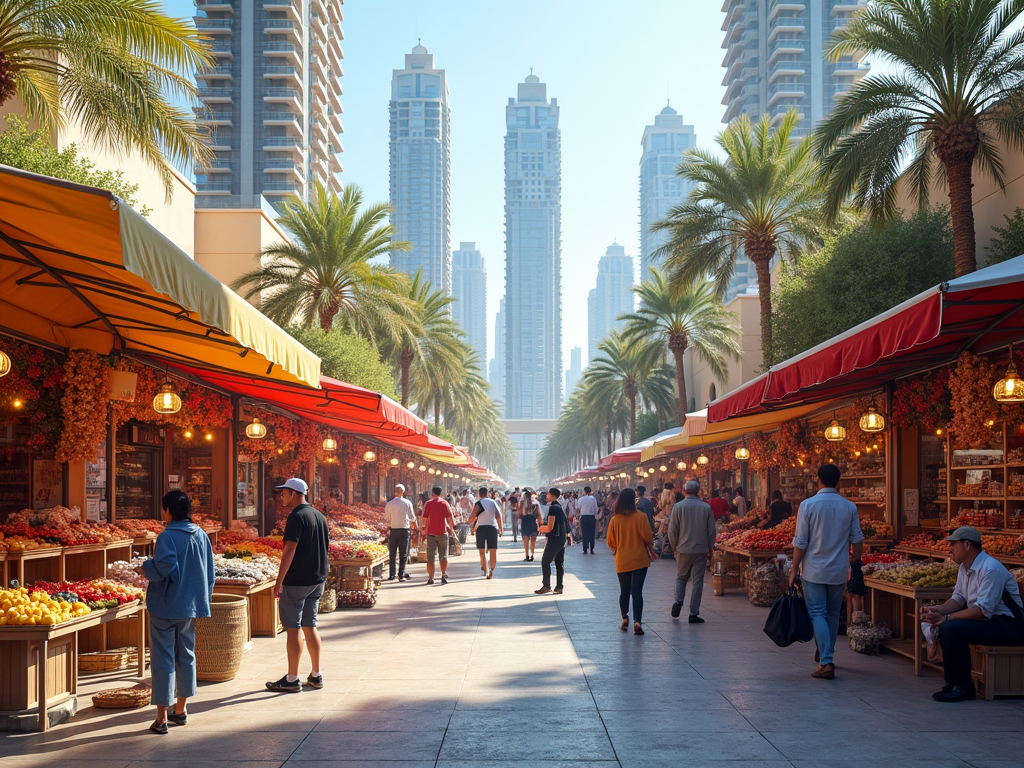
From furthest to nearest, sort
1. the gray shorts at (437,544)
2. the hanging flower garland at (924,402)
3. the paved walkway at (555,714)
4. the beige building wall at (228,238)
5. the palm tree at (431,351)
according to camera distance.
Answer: the beige building wall at (228,238) < the palm tree at (431,351) < the gray shorts at (437,544) < the hanging flower garland at (924,402) < the paved walkway at (555,714)

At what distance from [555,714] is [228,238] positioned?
131 ft

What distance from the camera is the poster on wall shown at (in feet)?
36.7

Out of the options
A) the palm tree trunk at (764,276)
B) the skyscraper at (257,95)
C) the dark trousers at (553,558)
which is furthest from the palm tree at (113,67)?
the skyscraper at (257,95)

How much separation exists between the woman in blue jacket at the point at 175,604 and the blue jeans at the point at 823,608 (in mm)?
5387

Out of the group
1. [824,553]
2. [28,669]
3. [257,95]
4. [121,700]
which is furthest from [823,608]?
[257,95]

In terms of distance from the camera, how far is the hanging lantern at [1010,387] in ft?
31.7

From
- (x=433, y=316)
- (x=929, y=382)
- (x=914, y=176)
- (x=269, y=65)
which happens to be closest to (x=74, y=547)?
(x=929, y=382)

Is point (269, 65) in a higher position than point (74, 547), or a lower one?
higher

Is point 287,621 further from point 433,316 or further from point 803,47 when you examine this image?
point 803,47

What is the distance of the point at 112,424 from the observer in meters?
12.1

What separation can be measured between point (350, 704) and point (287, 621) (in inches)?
40.3

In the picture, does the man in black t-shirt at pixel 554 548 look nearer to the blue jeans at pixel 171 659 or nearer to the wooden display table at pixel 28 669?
the blue jeans at pixel 171 659

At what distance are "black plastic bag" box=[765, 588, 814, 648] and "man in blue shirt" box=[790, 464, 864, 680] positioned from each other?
86 mm

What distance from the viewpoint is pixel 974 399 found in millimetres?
10992
